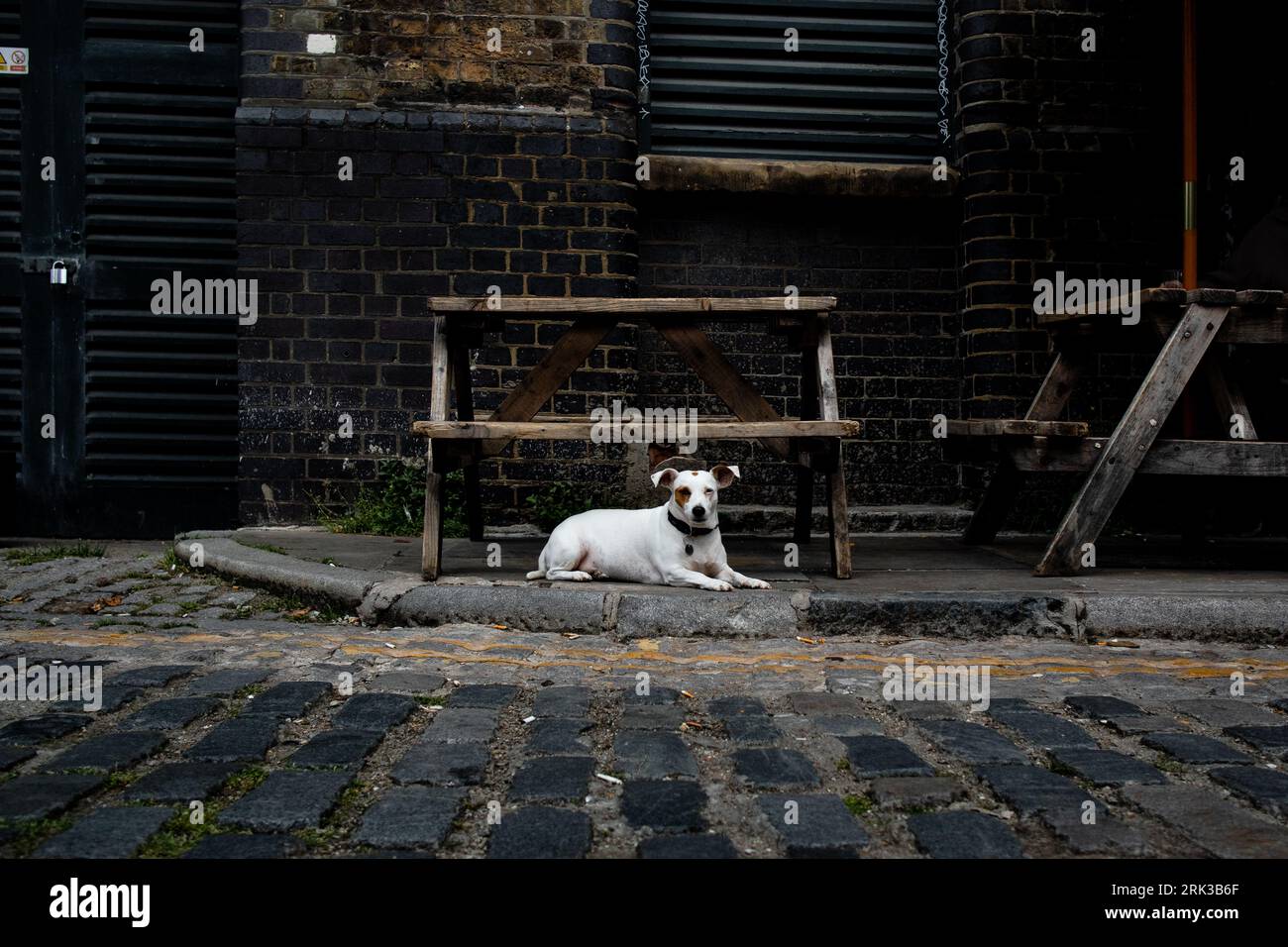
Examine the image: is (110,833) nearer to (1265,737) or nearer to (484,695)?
(484,695)

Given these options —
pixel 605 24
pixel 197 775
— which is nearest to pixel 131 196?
pixel 605 24

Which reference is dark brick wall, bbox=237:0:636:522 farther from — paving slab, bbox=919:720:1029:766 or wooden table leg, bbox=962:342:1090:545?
paving slab, bbox=919:720:1029:766

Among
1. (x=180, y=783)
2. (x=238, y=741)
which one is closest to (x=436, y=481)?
(x=238, y=741)

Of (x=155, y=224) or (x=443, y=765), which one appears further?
(x=155, y=224)

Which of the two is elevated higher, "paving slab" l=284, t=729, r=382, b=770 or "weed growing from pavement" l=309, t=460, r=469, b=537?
"weed growing from pavement" l=309, t=460, r=469, b=537

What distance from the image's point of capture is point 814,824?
250 centimetres

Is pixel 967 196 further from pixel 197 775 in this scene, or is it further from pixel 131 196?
pixel 197 775

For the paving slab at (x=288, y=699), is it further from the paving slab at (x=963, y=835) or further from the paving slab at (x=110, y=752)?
the paving slab at (x=963, y=835)

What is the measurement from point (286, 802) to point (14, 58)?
265 inches

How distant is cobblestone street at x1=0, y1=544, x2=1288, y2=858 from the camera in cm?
242

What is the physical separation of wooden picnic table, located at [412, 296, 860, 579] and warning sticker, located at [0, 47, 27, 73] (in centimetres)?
394

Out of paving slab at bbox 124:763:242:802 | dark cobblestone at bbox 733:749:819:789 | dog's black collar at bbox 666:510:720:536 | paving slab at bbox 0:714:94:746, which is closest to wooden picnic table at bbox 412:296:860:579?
dog's black collar at bbox 666:510:720:536

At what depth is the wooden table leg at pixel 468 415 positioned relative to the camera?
584cm
